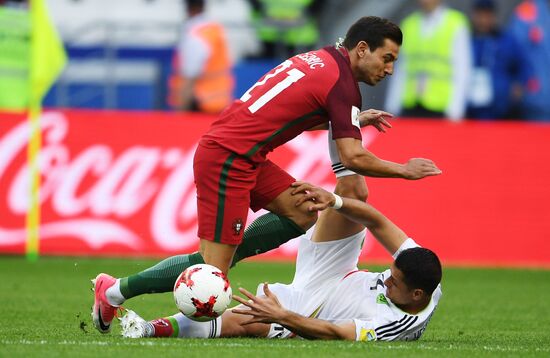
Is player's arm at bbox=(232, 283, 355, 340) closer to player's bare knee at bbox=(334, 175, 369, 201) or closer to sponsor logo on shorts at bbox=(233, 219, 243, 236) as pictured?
sponsor logo on shorts at bbox=(233, 219, 243, 236)

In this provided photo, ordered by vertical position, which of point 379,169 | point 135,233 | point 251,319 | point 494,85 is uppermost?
point 379,169

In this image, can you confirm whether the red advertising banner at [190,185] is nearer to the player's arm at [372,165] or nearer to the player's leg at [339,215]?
the player's leg at [339,215]

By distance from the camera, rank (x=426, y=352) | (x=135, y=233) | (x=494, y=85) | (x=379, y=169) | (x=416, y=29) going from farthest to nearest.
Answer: (x=494, y=85) → (x=416, y=29) → (x=135, y=233) → (x=379, y=169) → (x=426, y=352)

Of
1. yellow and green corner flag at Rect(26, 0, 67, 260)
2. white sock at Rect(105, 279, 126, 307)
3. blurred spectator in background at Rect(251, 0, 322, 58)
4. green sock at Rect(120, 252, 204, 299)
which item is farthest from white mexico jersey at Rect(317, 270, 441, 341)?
blurred spectator in background at Rect(251, 0, 322, 58)

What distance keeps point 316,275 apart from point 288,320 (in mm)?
726

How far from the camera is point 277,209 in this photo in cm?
845

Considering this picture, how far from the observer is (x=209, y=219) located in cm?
810

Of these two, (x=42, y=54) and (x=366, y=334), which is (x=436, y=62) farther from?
(x=366, y=334)

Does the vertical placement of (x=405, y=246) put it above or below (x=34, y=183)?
above

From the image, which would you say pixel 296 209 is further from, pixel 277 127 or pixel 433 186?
pixel 433 186

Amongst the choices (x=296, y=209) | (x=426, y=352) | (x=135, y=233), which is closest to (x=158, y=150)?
(x=135, y=233)

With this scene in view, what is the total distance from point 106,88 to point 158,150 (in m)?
2.72

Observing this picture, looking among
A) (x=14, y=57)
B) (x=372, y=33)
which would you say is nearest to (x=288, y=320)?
(x=372, y=33)

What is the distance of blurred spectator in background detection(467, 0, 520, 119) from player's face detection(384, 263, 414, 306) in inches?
368
